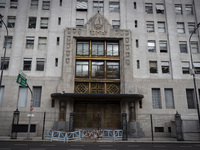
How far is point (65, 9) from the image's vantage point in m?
28.2

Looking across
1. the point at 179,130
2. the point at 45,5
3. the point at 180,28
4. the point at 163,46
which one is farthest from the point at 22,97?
the point at 180,28

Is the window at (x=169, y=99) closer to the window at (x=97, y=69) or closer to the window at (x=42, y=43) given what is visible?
the window at (x=97, y=69)

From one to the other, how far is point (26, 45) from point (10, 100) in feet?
30.1

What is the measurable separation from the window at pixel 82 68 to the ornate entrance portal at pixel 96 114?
457 centimetres

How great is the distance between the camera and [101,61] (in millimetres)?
26828

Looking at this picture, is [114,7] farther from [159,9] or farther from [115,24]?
[159,9]

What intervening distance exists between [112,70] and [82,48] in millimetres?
6220

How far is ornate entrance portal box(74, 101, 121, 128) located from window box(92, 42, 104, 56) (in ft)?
26.4

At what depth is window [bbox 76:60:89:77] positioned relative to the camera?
26.1 m

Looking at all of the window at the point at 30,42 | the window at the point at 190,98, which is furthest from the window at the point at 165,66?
the window at the point at 30,42

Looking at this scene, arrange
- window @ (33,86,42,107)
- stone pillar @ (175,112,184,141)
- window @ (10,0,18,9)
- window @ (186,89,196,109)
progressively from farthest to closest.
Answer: window @ (10,0,18,9), window @ (186,89,196,109), window @ (33,86,42,107), stone pillar @ (175,112,184,141)

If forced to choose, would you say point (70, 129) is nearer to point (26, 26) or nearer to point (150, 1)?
point (26, 26)

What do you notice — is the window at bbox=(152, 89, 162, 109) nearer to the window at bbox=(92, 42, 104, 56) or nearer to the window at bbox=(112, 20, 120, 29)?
the window at bbox=(92, 42, 104, 56)

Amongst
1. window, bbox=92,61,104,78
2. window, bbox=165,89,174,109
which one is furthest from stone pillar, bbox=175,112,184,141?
window, bbox=92,61,104,78
